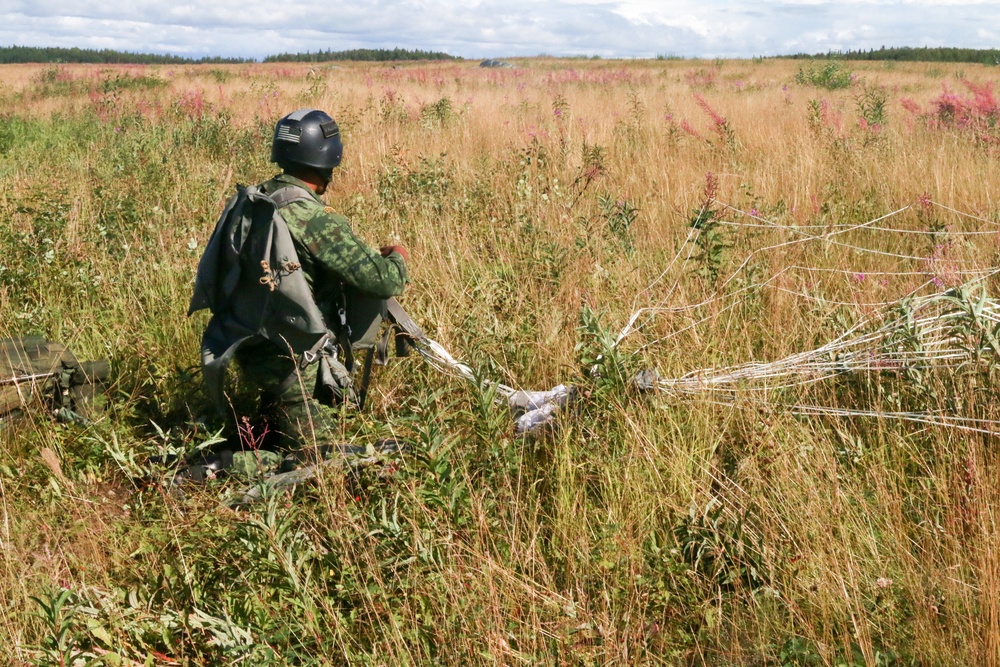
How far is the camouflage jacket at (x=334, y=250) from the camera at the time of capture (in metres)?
3.23

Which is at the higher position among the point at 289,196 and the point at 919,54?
the point at 919,54

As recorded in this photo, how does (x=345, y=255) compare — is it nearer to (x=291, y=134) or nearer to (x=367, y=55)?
(x=291, y=134)

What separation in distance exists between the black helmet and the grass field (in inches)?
43.3

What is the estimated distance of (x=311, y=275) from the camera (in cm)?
343

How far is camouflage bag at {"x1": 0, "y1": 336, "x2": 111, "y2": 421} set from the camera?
3.62m

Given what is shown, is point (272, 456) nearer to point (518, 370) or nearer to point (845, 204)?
point (518, 370)

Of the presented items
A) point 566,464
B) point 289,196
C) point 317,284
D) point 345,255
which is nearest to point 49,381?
point 317,284

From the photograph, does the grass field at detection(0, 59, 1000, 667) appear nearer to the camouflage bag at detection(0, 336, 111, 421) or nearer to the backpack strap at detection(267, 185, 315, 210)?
the camouflage bag at detection(0, 336, 111, 421)

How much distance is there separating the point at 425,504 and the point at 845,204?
4.57m

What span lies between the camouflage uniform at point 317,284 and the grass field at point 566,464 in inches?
7.9

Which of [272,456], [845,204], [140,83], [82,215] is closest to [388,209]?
[82,215]

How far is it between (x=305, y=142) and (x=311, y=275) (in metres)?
0.56

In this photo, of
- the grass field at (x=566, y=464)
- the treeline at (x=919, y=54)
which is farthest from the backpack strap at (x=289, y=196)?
the treeline at (x=919, y=54)

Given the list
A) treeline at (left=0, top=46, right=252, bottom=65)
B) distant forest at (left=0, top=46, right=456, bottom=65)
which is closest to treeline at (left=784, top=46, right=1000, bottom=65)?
distant forest at (left=0, top=46, right=456, bottom=65)
